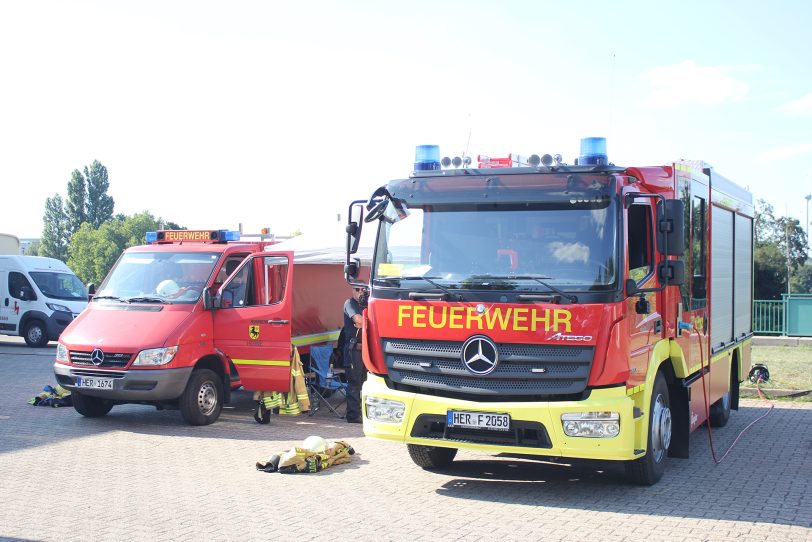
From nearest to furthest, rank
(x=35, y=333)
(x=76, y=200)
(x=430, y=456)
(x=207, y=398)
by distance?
1. (x=430, y=456)
2. (x=207, y=398)
3. (x=35, y=333)
4. (x=76, y=200)

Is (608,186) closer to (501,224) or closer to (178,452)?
(501,224)

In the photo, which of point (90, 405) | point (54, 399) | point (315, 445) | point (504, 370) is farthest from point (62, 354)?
point (504, 370)

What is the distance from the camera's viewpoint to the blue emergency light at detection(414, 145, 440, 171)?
26.9ft

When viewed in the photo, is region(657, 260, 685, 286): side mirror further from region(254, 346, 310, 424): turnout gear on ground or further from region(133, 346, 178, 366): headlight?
region(133, 346, 178, 366): headlight

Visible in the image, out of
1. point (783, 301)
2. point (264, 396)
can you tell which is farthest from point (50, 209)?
point (264, 396)

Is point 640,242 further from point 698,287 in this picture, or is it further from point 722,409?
point 722,409

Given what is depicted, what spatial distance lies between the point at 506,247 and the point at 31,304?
64.8ft

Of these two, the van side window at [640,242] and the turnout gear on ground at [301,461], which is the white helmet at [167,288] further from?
the van side window at [640,242]

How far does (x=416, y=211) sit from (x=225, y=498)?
3099mm

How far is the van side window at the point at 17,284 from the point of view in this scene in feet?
78.1

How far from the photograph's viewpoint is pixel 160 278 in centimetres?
1221

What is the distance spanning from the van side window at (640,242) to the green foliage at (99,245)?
92.9 meters

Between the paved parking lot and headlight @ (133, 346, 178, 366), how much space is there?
922 millimetres

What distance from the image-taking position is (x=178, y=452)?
990 cm
